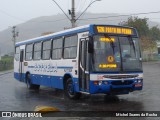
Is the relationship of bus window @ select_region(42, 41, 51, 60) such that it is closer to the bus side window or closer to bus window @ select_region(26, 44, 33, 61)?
the bus side window

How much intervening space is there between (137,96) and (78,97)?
8.71 feet

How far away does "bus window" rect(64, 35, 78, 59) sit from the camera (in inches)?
595

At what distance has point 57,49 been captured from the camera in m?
17.0

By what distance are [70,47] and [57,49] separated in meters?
1.54

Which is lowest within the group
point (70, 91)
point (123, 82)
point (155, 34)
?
point (70, 91)

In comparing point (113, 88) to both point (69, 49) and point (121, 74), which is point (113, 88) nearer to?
point (121, 74)

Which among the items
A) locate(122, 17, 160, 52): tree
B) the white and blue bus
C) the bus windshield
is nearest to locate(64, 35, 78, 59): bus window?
the white and blue bus

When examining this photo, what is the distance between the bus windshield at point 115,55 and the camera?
13.5 metres

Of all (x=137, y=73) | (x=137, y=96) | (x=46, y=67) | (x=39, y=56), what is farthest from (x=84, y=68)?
(x=39, y=56)

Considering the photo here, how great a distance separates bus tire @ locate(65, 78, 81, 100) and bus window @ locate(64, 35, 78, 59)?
3.55 ft

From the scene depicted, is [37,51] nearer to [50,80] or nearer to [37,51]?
[37,51]

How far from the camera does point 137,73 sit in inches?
549

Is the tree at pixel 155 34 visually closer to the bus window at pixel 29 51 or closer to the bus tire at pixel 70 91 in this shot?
the bus window at pixel 29 51

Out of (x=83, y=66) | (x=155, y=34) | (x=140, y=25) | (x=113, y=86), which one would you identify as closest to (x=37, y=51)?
(x=83, y=66)
